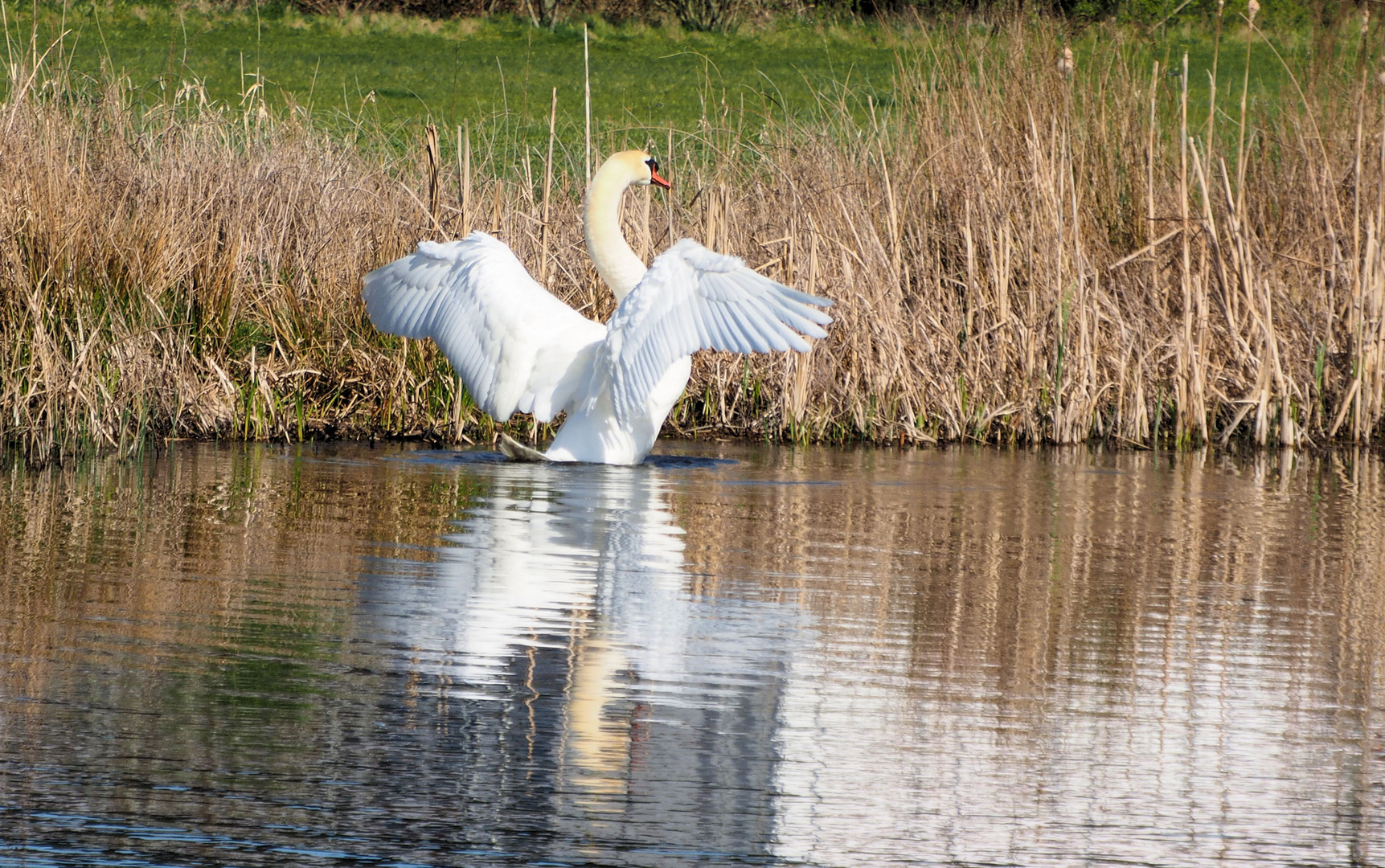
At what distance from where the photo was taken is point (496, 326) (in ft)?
25.7

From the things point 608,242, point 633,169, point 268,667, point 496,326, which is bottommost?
point 268,667

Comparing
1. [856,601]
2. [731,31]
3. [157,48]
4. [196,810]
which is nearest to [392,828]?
[196,810]

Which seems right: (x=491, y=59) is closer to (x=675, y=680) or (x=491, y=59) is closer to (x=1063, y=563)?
(x=1063, y=563)

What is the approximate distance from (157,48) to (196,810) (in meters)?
29.0

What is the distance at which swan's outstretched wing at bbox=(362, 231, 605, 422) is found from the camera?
7.82 m

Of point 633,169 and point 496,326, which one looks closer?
point 496,326

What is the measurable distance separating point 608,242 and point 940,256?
2330mm

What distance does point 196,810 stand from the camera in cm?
309

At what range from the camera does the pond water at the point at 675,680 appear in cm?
308

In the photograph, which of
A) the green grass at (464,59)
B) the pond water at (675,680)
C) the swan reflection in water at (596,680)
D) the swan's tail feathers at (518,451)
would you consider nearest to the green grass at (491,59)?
the green grass at (464,59)

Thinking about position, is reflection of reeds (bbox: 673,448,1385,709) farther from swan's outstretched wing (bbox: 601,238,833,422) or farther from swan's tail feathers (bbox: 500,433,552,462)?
swan's tail feathers (bbox: 500,433,552,462)

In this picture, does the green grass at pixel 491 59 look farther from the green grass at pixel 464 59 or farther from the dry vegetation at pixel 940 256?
the dry vegetation at pixel 940 256

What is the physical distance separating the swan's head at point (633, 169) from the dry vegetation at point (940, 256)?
3.55 ft

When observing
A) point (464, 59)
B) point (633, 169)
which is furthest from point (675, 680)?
point (464, 59)
